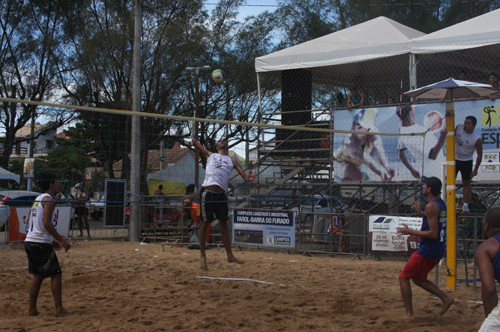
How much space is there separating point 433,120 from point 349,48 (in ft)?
9.24

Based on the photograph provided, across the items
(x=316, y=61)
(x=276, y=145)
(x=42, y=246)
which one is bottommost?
(x=42, y=246)

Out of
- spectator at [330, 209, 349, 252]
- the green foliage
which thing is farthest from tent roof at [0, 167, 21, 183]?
spectator at [330, 209, 349, 252]

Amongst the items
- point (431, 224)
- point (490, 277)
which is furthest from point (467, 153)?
point (490, 277)

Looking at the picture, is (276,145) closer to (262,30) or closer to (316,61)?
(316,61)

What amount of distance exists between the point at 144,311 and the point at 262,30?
2124 centimetres

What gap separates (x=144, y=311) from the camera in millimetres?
5438

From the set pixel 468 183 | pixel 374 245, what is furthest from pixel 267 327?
pixel 374 245

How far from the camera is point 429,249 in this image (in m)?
5.11

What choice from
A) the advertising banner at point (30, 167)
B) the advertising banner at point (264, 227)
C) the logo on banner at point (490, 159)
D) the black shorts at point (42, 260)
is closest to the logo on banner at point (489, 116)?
the logo on banner at point (490, 159)

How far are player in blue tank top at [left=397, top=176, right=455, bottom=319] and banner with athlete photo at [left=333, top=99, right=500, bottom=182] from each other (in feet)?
15.4

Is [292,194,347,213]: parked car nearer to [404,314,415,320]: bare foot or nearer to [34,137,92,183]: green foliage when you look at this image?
[34,137,92,183]: green foliage

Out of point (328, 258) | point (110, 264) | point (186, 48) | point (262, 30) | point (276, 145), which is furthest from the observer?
point (262, 30)

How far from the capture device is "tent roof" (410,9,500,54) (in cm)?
1034

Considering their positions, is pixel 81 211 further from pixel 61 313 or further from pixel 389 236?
pixel 61 313
